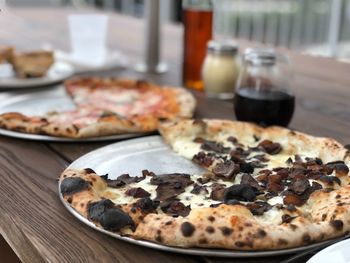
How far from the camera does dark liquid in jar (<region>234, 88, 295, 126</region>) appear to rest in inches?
Result: 48.4

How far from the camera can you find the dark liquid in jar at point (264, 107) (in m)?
1.23

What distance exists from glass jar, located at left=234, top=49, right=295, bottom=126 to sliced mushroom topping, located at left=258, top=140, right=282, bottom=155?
0.16 m

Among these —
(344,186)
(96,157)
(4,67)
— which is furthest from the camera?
(4,67)

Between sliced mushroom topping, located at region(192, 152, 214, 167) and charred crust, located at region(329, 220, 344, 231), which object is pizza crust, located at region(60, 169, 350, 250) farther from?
sliced mushroom topping, located at region(192, 152, 214, 167)

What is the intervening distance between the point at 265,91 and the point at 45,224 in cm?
63

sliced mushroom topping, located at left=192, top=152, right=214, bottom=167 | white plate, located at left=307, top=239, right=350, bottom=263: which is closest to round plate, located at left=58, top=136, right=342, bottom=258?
sliced mushroom topping, located at left=192, top=152, right=214, bottom=167

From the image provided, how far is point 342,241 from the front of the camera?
0.69 m

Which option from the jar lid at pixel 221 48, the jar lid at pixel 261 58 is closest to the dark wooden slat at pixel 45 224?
the jar lid at pixel 261 58

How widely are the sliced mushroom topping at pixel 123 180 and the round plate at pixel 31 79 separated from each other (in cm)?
75

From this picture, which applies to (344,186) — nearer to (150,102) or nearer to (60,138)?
(60,138)

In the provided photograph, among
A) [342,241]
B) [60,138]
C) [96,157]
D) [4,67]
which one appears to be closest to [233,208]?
[342,241]

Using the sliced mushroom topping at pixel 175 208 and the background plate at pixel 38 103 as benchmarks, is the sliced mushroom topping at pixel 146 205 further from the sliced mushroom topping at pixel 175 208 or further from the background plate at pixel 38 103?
the background plate at pixel 38 103

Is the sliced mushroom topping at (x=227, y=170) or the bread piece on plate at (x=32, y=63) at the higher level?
the bread piece on plate at (x=32, y=63)

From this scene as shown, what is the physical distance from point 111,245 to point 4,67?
1064 mm
